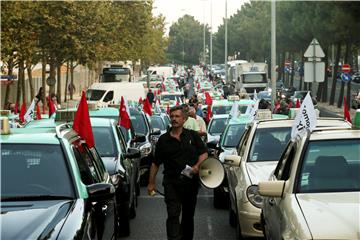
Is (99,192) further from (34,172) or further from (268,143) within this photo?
(268,143)

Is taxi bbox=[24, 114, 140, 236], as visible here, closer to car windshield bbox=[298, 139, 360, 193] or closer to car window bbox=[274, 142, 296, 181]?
car window bbox=[274, 142, 296, 181]

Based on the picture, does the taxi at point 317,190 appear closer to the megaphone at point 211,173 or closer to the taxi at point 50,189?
the megaphone at point 211,173

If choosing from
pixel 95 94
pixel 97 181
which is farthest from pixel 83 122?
pixel 95 94

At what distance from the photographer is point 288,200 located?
6992 millimetres

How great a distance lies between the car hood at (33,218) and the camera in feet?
19.2

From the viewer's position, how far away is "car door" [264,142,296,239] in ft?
23.4

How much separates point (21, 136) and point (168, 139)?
227 cm

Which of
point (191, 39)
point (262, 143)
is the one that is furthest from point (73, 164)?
point (191, 39)

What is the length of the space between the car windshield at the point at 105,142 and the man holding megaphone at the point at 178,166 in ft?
10.2

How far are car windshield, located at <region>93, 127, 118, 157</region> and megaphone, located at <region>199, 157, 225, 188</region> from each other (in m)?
3.38

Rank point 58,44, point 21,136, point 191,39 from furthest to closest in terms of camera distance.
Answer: point 191,39 → point 58,44 → point 21,136

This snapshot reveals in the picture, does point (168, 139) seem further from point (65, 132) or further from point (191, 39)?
point (191, 39)

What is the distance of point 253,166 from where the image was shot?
37.8 feet

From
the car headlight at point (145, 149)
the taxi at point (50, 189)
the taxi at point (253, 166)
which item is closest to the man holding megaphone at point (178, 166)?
the taxi at point (253, 166)
